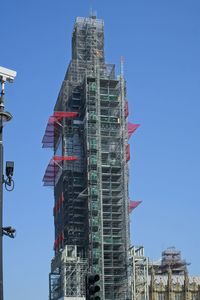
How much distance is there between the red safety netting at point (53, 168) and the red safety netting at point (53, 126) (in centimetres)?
551

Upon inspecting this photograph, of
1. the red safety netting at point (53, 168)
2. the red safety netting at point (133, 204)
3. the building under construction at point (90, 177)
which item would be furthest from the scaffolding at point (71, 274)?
the red safety netting at point (53, 168)

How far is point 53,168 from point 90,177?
22.2 metres

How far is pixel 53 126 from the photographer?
139375 millimetres

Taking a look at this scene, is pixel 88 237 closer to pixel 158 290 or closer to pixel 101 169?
pixel 101 169

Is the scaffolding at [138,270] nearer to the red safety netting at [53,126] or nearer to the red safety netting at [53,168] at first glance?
the red safety netting at [53,168]

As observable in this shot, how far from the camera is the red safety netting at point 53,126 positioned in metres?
132

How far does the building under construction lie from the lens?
121 m

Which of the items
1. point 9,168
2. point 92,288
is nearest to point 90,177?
point 92,288

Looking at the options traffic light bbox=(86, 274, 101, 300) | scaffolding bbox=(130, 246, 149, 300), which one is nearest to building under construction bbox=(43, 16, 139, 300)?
scaffolding bbox=(130, 246, 149, 300)

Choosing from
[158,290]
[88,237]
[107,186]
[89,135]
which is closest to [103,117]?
[89,135]

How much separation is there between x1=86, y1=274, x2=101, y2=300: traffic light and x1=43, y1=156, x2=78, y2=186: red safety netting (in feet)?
358

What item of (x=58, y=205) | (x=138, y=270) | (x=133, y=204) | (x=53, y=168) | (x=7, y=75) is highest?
(x=53, y=168)

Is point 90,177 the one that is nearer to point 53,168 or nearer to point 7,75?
point 53,168

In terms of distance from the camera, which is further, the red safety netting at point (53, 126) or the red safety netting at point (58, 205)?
the red safety netting at point (58, 205)
